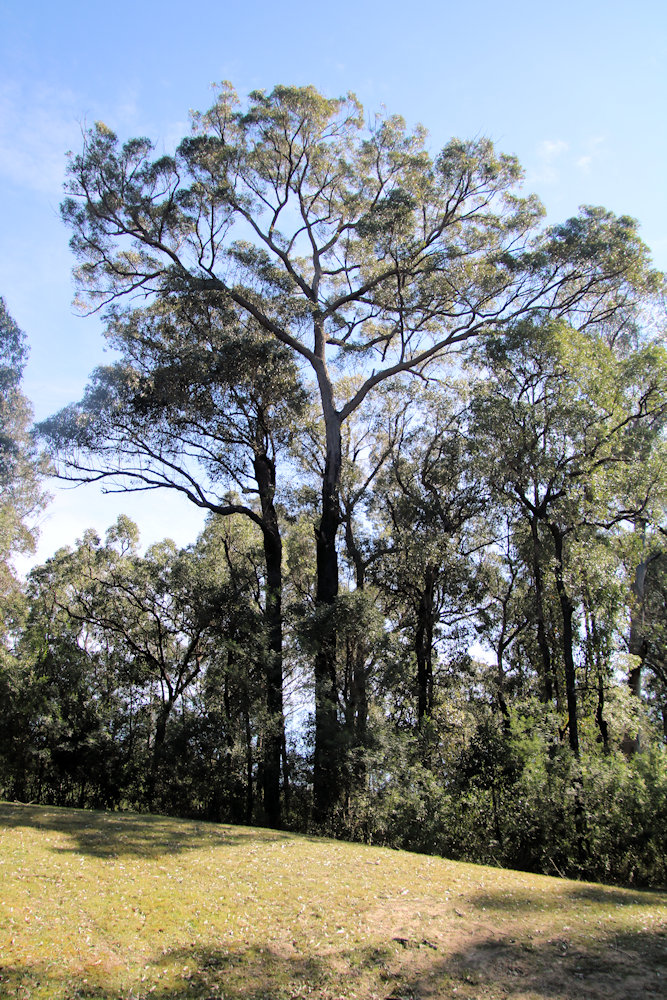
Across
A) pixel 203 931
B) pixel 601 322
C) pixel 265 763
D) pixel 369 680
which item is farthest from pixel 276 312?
pixel 203 931

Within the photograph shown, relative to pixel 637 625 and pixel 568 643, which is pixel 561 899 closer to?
pixel 568 643

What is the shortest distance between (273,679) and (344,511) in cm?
583

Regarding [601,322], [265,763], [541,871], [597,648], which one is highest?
[601,322]

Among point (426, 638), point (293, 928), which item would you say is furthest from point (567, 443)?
point (293, 928)

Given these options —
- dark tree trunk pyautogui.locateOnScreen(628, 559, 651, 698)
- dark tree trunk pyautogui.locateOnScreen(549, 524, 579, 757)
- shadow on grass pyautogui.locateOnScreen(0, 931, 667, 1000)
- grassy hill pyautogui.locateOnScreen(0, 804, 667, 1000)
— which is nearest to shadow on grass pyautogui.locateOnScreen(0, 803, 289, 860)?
grassy hill pyautogui.locateOnScreen(0, 804, 667, 1000)

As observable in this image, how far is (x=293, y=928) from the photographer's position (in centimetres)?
648

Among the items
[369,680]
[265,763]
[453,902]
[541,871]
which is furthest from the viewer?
[369,680]

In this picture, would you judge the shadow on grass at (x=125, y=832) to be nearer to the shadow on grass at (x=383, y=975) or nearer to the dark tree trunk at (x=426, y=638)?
the shadow on grass at (x=383, y=975)

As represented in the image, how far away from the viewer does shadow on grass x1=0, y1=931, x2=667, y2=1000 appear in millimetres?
4961

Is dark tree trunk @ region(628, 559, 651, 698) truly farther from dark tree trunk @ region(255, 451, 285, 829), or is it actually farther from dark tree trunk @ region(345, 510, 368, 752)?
dark tree trunk @ region(255, 451, 285, 829)

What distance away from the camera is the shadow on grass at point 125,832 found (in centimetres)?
895

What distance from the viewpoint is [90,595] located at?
20500 millimetres

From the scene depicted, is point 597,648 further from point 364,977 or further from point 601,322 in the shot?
point 364,977

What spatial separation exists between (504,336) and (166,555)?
11.6m
